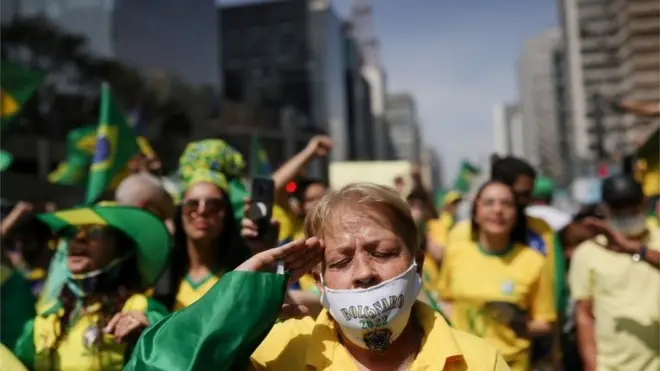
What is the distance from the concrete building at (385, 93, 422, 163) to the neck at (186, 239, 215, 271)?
14349 centimetres

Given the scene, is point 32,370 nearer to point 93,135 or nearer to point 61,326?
point 61,326

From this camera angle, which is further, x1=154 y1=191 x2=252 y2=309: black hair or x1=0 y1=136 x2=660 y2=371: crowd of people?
x1=154 y1=191 x2=252 y2=309: black hair

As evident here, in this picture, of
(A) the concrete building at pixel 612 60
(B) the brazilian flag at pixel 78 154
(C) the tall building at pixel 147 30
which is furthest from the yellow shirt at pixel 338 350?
(C) the tall building at pixel 147 30

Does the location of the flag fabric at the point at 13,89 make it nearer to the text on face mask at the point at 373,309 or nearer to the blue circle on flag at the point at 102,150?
the blue circle on flag at the point at 102,150

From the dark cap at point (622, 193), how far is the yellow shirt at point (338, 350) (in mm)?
2263

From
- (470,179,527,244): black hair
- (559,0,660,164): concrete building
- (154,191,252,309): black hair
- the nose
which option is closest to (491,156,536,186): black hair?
(470,179,527,244): black hair

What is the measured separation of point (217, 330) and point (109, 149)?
3.11 meters

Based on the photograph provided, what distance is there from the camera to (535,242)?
4.45 meters

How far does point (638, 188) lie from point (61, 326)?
3005 millimetres

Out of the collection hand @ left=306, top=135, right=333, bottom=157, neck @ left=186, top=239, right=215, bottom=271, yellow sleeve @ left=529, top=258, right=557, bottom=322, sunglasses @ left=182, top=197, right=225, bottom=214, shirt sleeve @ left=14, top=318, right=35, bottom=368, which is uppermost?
hand @ left=306, top=135, right=333, bottom=157

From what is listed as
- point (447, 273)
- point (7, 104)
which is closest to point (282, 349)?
point (447, 273)

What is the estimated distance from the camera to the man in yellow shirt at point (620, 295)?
402 centimetres

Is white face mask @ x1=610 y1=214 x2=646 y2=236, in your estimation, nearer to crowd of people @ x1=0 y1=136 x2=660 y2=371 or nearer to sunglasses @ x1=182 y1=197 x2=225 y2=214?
crowd of people @ x1=0 y1=136 x2=660 y2=371

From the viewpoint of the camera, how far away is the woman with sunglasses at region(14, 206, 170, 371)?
2.95 metres
